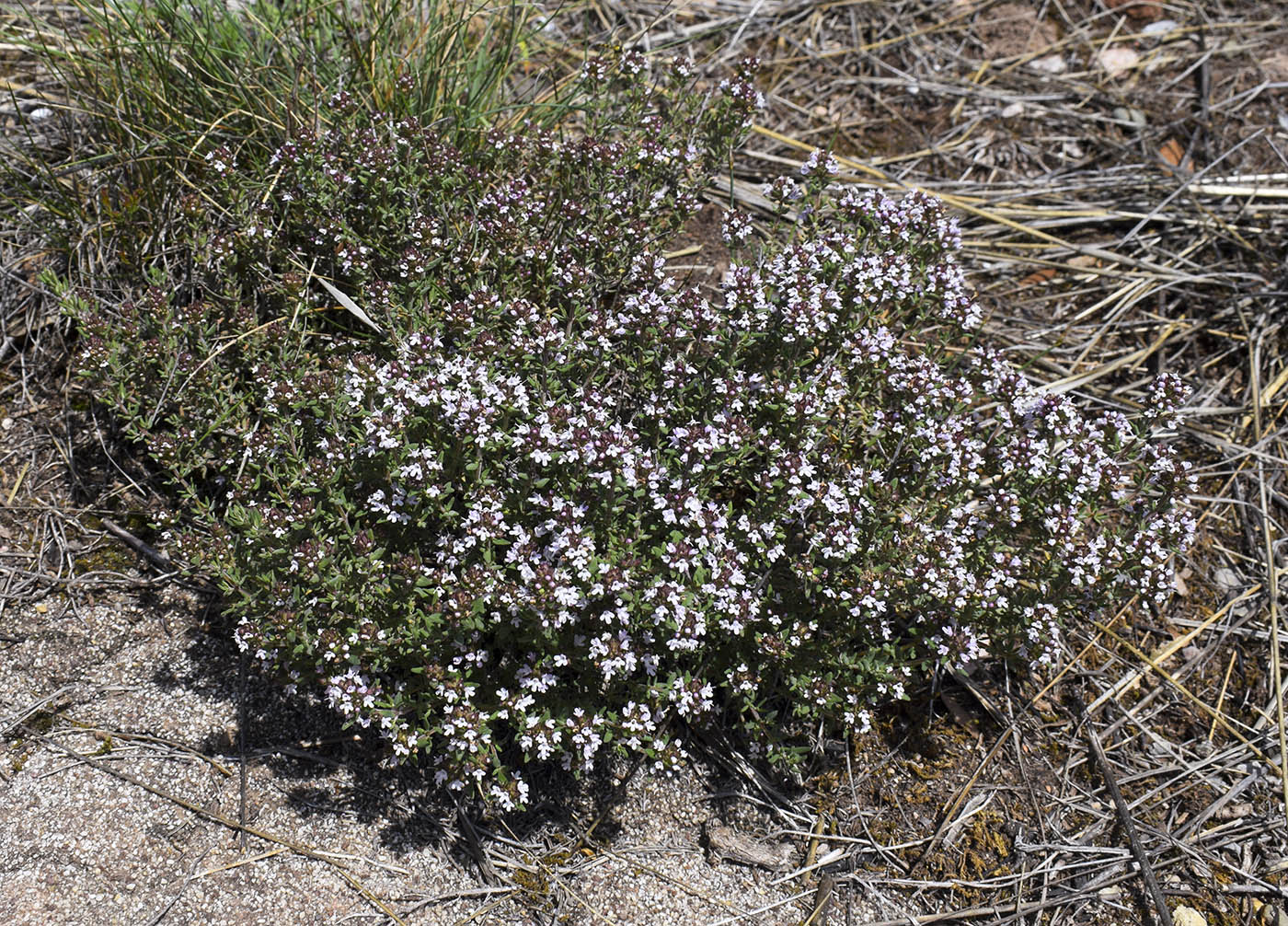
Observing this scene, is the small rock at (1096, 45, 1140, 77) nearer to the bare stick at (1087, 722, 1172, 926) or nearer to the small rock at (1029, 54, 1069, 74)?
the small rock at (1029, 54, 1069, 74)

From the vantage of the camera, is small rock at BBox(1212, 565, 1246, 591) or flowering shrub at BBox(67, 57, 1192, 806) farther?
small rock at BBox(1212, 565, 1246, 591)

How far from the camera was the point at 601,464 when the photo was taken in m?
3.20

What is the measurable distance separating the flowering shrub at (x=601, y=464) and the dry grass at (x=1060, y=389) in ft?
1.39

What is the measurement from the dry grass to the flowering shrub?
0.43 m

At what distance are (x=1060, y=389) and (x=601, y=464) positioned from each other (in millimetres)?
2794

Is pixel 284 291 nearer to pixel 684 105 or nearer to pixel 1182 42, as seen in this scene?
pixel 684 105

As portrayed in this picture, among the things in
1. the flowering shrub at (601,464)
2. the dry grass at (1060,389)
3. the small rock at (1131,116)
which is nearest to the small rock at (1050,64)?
the dry grass at (1060,389)

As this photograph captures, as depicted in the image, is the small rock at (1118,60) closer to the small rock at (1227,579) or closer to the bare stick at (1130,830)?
the small rock at (1227,579)

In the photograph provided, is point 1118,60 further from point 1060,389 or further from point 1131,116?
point 1060,389

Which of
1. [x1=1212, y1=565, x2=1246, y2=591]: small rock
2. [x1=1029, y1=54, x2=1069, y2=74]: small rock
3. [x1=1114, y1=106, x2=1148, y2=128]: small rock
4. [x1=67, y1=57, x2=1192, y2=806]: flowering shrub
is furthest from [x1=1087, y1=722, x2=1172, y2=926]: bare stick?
[x1=1029, y1=54, x2=1069, y2=74]: small rock

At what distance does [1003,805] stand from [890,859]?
20.6 inches

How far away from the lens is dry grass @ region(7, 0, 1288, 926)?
3598mm

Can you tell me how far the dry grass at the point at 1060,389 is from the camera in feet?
11.8

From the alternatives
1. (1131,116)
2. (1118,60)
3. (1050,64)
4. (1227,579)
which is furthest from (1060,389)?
(1118,60)
